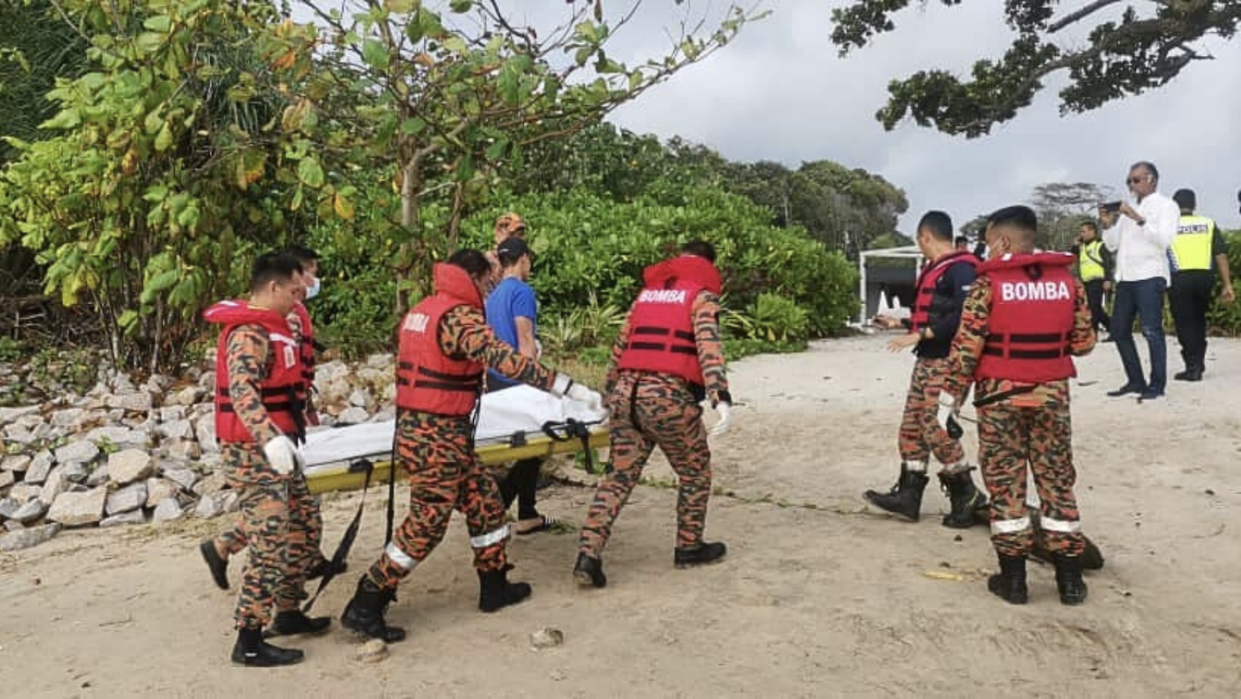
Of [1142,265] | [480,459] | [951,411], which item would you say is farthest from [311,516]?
[1142,265]

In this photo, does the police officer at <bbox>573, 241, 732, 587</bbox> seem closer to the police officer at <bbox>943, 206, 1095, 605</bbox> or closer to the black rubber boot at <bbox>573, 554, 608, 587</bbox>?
the black rubber boot at <bbox>573, 554, 608, 587</bbox>

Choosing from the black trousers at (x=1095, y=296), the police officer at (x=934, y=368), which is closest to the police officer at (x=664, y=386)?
the police officer at (x=934, y=368)

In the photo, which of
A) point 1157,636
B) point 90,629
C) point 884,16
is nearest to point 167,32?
point 90,629

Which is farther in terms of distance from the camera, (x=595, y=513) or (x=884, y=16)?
(x=884, y=16)

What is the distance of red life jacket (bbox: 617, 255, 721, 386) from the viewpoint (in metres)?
4.71

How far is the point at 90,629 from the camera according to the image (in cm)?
458

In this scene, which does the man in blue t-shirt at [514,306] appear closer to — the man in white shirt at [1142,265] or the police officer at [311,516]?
the police officer at [311,516]

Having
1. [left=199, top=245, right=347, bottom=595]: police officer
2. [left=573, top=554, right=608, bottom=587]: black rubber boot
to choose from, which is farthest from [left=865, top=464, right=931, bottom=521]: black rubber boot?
[left=199, top=245, right=347, bottom=595]: police officer

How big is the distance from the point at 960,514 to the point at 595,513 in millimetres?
2098

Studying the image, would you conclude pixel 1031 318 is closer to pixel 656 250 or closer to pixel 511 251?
pixel 511 251

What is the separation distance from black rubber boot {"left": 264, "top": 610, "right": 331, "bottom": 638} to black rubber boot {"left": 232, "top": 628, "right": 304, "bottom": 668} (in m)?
0.30

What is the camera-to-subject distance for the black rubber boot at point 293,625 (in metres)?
4.34

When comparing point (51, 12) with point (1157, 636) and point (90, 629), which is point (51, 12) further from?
point (1157, 636)

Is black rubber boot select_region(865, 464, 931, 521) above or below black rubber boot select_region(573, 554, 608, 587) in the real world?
above
